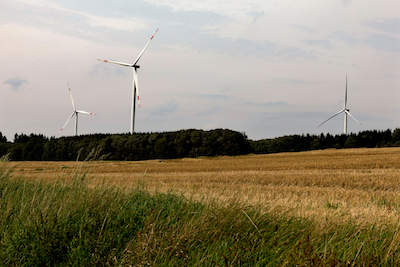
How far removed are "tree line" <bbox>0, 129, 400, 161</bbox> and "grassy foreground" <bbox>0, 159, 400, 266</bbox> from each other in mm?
58138

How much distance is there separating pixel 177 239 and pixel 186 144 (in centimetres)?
6374

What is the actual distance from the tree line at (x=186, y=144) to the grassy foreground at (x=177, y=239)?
58.1 m

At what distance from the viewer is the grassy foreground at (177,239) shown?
14.9 ft

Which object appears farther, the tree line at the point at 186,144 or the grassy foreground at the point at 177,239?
the tree line at the point at 186,144

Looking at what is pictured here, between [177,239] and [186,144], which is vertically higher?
[186,144]

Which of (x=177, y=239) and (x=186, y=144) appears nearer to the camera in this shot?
(x=177, y=239)

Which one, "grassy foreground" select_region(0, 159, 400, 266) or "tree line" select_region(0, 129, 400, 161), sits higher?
"tree line" select_region(0, 129, 400, 161)

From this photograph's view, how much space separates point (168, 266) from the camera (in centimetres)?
439

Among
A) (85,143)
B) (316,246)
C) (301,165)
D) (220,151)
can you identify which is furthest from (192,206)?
(85,143)

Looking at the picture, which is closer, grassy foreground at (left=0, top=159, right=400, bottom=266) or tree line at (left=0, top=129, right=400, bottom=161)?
grassy foreground at (left=0, top=159, right=400, bottom=266)

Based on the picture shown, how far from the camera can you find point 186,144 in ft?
225

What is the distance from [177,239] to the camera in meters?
4.75

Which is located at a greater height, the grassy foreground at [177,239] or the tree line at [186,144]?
the tree line at [186,144]

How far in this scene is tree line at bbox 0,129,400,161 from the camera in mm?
67188
